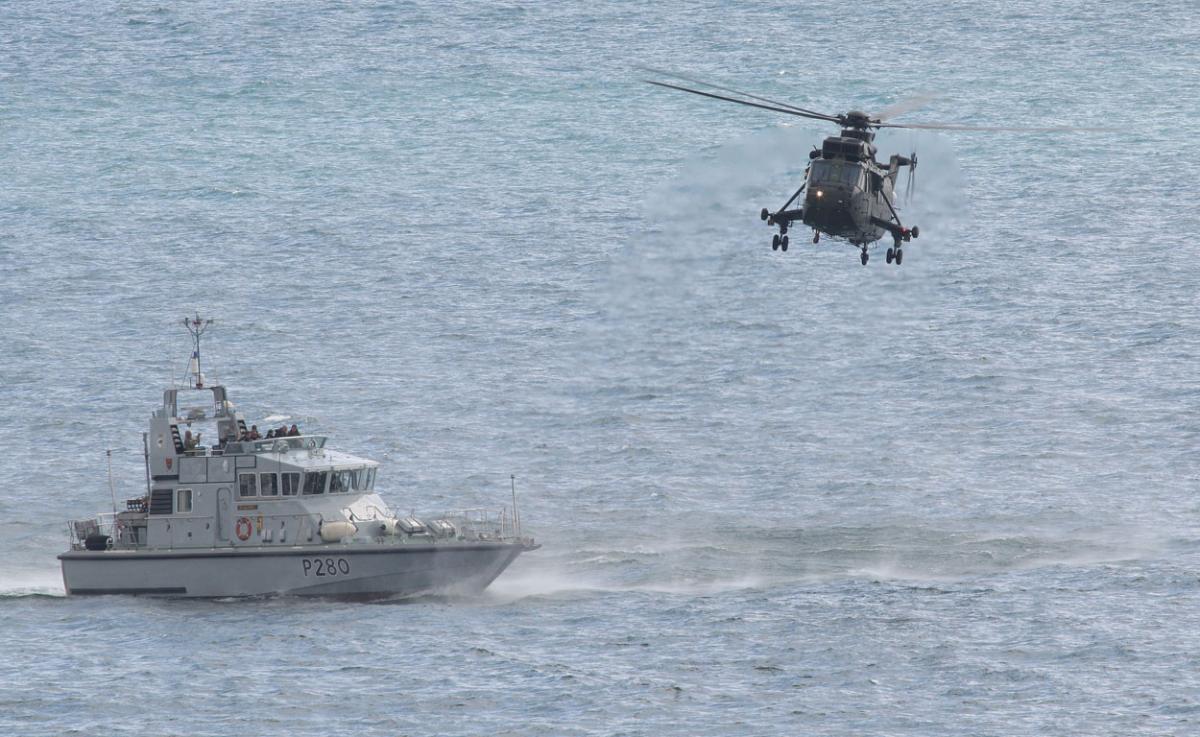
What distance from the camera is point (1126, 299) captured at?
437 ft

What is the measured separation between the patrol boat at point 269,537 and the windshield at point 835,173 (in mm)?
17114

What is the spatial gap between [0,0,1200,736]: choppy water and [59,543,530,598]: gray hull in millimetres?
1048

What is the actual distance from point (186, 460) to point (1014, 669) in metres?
30.7

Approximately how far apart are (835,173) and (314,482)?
22.6 metres

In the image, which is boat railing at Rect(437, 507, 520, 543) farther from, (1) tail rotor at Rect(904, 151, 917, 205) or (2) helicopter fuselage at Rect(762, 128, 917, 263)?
Answer: (1) tail rotor at Rect(904, 151, 917, 205)

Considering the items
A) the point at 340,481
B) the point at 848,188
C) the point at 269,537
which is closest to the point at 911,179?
the point at 848,188

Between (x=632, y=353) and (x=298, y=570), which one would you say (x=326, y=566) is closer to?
(x=298, y=570)

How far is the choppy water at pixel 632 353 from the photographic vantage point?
7412 cm

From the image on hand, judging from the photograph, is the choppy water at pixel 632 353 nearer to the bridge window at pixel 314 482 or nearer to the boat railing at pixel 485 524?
the boat railing at pixel 485 524

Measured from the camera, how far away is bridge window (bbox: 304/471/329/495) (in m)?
81.7

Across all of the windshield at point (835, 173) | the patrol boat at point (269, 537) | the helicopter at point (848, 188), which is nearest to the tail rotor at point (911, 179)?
the helicopter at point (848, 188)

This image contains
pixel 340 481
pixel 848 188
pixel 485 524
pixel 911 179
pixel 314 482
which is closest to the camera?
pixel 848 188

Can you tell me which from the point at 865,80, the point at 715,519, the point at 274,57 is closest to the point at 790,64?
the point at 865,80

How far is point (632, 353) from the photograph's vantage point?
127 m
